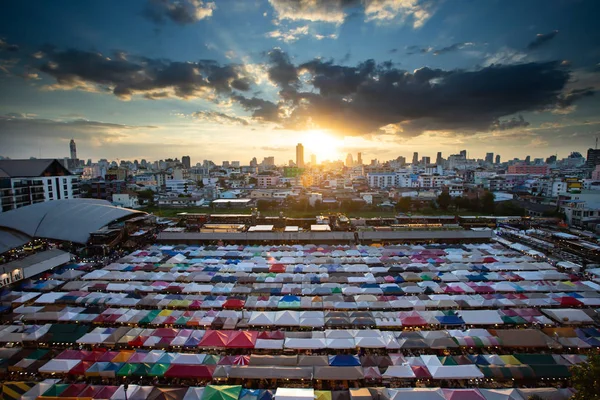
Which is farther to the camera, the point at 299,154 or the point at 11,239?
the point at 299,154

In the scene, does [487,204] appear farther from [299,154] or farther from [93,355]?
[299,154]

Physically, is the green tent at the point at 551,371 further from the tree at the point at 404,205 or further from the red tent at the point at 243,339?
the tree at the point at 404,205

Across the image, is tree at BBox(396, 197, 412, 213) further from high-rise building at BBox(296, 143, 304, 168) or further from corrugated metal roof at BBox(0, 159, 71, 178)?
high-rise building at BBox(296, 143, 304, 168)

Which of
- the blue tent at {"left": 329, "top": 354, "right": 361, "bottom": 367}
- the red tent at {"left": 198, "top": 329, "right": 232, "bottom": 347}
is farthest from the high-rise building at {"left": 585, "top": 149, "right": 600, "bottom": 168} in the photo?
the red tent at {"left": 198, "top": 329, "right": 232, "bottom": 347}

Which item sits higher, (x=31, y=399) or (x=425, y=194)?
(x=425, y=194)

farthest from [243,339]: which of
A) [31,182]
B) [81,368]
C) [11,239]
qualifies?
[31,182]

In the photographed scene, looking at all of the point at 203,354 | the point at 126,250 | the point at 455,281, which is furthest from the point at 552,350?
the point at 126,250

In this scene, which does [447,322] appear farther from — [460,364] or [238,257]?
[238,257]
